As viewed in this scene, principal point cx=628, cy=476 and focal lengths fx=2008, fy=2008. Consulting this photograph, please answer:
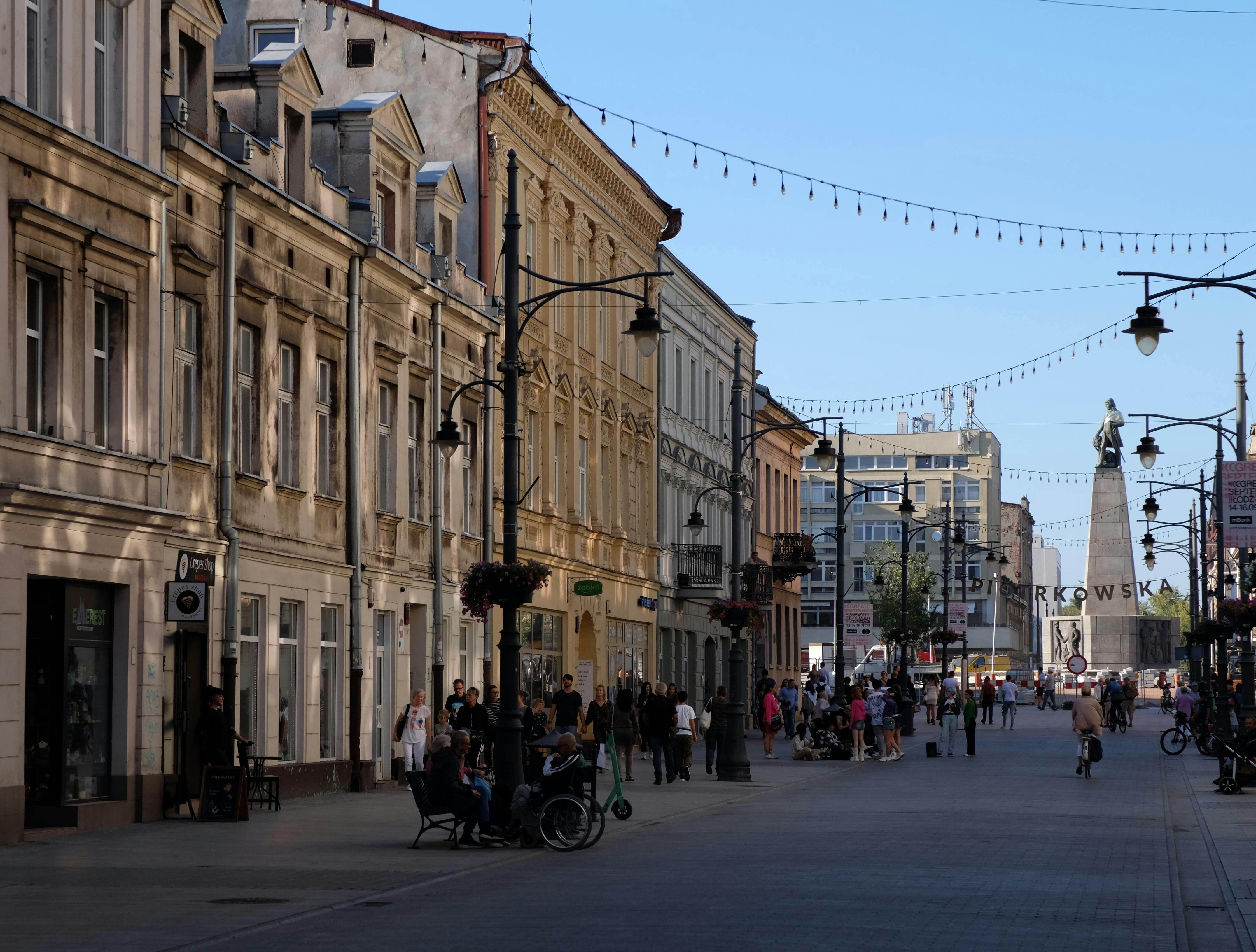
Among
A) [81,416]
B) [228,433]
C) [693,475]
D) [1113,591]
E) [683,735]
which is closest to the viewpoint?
[81,416]

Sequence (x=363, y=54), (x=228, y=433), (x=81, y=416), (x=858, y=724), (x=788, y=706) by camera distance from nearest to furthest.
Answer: (x=81, y=416)
(x=228, y=433)
(x=363, y=54)
(x=858, y=724)
(x=788, y=706)

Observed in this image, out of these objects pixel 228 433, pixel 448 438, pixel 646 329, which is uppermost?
pixel 646 329

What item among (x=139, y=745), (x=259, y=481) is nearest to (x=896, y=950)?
(x=139, y=745)

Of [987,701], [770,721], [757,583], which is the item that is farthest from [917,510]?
[770,721]

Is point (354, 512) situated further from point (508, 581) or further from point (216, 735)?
point (508, 581)

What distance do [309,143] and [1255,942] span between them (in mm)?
20138

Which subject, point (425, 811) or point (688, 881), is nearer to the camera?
point (688, 881)

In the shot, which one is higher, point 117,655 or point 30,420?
point 30,420

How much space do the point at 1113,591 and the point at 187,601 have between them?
79233 mm

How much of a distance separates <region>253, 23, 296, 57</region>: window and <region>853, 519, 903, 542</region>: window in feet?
432

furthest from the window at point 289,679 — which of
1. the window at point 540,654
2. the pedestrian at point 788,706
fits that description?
the pedestrian at point 788,706

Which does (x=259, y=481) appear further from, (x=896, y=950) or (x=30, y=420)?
(x=896, y=950)

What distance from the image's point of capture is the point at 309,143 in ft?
95.8

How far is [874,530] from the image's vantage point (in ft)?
548
